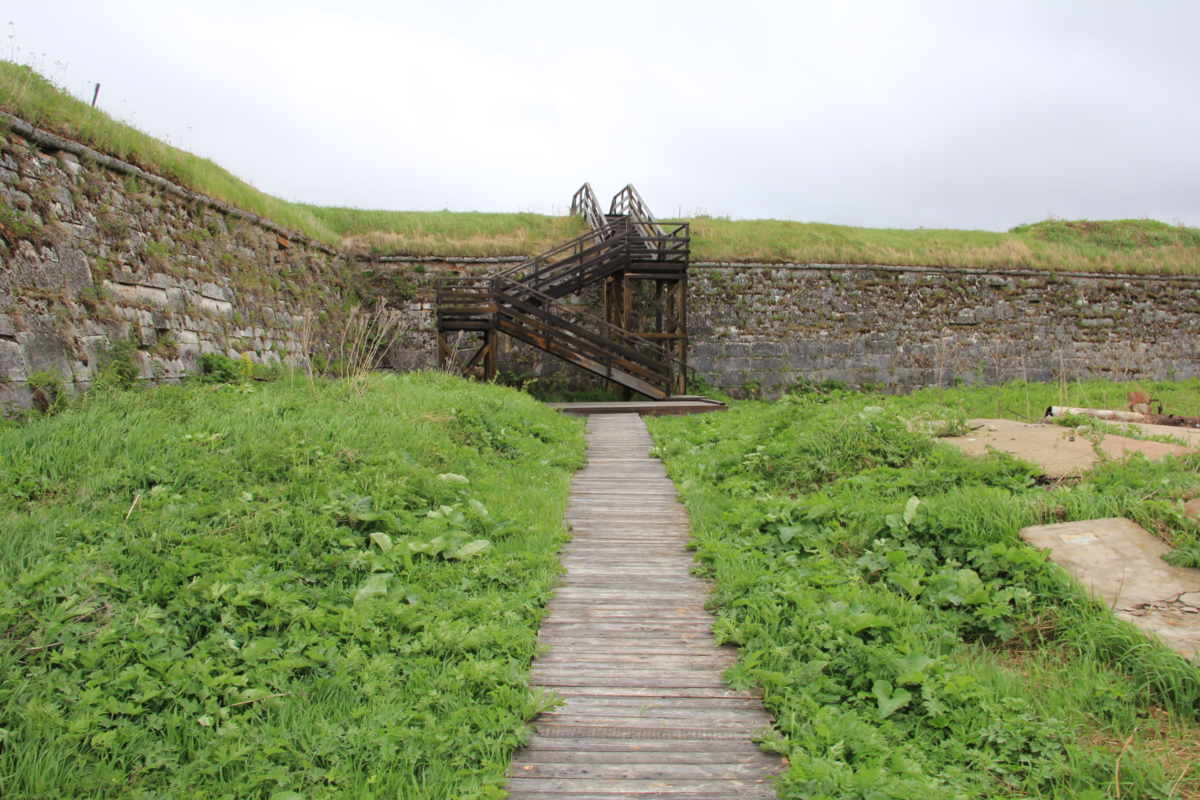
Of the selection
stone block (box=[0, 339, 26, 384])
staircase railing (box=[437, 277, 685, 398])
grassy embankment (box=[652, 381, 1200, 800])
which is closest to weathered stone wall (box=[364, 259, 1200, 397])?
staircase railing (box=[437, 277, 685, 398])

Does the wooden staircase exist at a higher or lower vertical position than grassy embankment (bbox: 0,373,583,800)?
higher

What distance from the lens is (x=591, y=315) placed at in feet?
45.3

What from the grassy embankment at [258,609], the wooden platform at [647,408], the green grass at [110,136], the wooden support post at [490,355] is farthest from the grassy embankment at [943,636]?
the wooden support post at [490,355]

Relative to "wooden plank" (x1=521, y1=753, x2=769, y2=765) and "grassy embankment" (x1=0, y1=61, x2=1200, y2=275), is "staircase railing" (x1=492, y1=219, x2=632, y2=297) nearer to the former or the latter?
"grassy embankment" (x1=0, y1=61, x2=1200, y2=275)

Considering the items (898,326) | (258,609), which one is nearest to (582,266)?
(898,326)

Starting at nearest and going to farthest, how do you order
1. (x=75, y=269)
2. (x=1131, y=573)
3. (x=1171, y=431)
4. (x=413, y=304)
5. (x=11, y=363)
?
(x=1131, y=573) < (x=11, y=363) < (x=1171, y=431) < (x=75, y=269) < (x=413, y=304)

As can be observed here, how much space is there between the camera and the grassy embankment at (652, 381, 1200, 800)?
2.59 meters

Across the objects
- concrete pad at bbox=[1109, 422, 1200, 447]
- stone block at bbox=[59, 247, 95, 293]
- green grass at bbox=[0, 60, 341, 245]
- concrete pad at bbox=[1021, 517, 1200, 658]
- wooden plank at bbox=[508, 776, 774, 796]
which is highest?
green grass at bbox=[0, 60, 341, 245]

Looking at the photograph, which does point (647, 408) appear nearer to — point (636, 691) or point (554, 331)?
point (554, 331)

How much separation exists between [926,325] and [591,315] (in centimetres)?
906

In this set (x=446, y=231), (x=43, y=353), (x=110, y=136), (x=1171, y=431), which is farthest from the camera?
(x=446, y=231)

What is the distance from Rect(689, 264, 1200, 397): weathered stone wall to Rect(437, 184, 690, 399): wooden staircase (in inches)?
70.4

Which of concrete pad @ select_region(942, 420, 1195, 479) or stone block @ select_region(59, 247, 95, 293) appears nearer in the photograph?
concrete pad @ select_region(942, 420, 1195, 479)

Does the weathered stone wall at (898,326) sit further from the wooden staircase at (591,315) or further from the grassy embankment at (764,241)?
the wooden staircase at (591,315)
